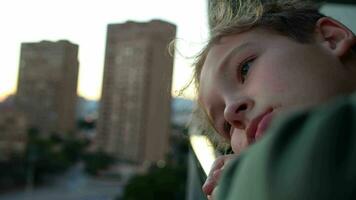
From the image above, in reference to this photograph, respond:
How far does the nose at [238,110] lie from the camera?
0.45 metres

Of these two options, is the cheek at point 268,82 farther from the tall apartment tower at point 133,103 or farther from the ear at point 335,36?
the tall apartment tower at point 133,103

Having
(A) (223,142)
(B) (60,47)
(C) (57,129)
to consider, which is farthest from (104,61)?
(A) (223,142)

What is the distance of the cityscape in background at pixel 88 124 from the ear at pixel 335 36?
28.5ft

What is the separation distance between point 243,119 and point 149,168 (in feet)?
35.8

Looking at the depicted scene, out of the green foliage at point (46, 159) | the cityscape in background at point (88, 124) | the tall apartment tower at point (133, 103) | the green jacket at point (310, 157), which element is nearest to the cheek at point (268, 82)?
the green jacket at point (310, 157)

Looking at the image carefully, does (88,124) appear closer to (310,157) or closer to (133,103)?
(133,103)

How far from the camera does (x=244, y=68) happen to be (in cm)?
48

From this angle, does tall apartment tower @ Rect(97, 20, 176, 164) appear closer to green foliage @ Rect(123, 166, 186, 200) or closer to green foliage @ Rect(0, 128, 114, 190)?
green foliage @ Rect(123, 166, 186, 200)

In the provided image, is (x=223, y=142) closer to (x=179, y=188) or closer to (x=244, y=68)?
(x=244, y=68)

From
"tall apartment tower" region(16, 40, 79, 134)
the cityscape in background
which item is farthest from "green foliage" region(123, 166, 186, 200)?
"tall apartment tower" region(16, 40, 79, 134)

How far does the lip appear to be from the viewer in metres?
0.43

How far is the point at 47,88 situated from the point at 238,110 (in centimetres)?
1125

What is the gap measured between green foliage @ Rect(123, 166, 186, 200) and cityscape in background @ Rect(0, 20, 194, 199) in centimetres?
5

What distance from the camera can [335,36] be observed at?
1.75ft
